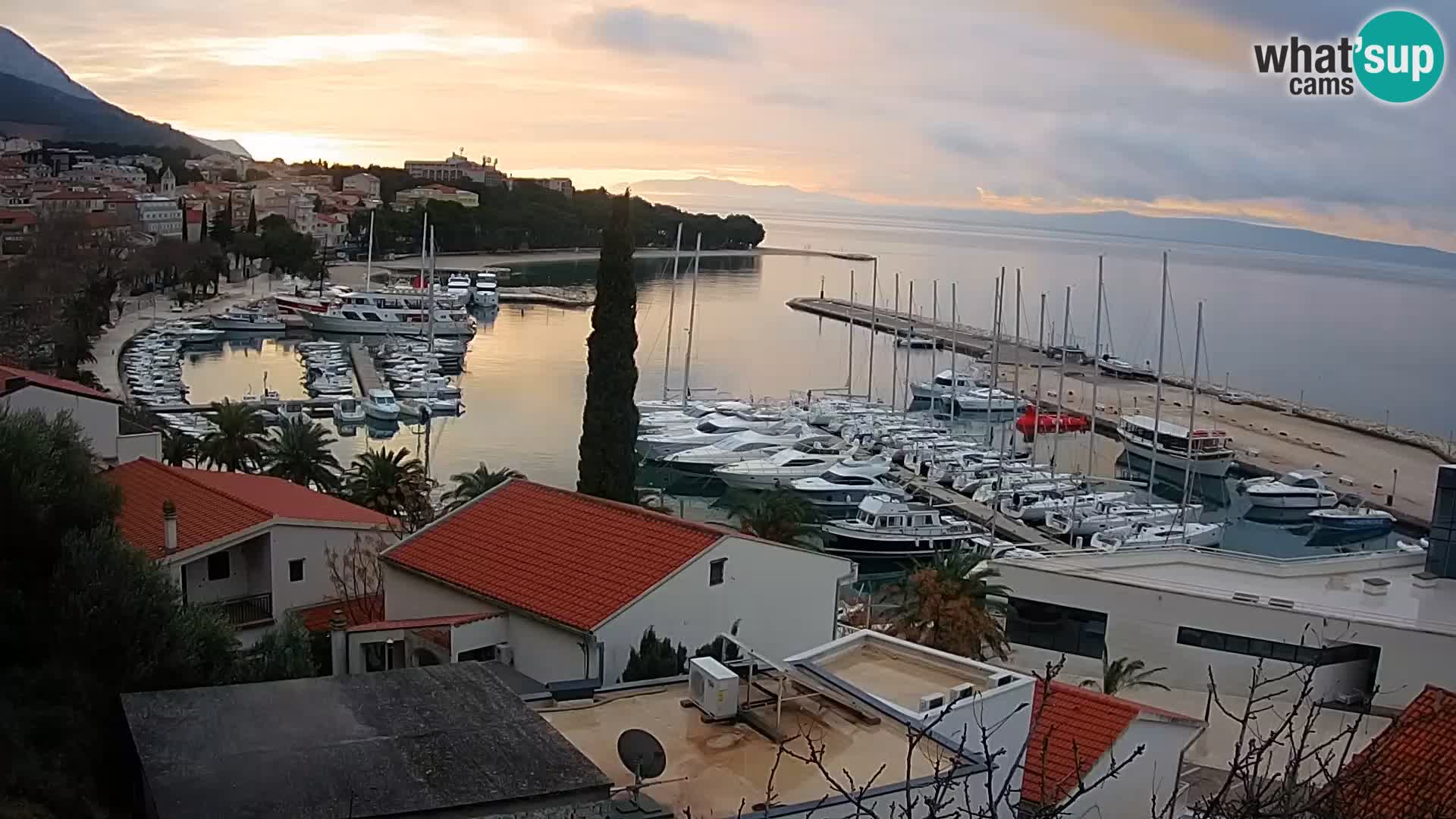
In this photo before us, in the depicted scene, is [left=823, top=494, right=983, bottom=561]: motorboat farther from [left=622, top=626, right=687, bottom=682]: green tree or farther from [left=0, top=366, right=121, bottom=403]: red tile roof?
[left=622, top=626, right=687, bottom=682]: green tree

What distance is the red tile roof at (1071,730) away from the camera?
7652mm

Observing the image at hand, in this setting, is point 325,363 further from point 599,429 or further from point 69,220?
point 599,429

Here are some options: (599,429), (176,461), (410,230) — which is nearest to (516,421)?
(176,461)

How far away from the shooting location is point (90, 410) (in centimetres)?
1488

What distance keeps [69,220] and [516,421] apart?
98.6 feet

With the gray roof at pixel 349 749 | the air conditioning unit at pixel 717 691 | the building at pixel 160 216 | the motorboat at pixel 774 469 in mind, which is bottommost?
the motorboat at pixel 774 469

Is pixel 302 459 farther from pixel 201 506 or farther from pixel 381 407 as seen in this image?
pixel 381 407

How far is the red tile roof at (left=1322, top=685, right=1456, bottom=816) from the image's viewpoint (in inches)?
294

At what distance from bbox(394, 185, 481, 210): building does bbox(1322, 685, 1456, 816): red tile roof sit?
106617 millimetres

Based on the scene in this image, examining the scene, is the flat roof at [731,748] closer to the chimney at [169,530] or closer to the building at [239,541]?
the building at [239,541]

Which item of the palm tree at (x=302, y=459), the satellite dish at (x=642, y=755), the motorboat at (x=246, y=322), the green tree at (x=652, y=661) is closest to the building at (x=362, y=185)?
the motorboat at (x=246, y=322)

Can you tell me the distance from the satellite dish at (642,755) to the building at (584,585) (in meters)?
2.87

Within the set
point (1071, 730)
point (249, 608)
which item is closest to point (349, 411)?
point (249, 608)

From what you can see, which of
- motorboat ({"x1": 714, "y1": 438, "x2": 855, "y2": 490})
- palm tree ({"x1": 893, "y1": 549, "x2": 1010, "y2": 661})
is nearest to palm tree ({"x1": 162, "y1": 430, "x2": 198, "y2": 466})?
motorboat ({"x1": 714, "y1": 438, "x2": 855, "y2": 490})
